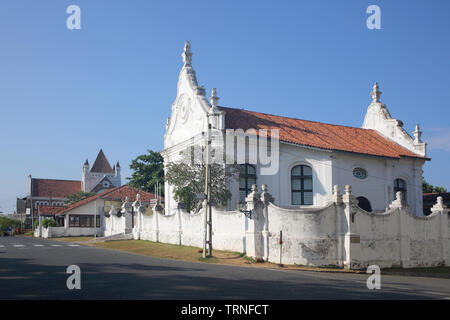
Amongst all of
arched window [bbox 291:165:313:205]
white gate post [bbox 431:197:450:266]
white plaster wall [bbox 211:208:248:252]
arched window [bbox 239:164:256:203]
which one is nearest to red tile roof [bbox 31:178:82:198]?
arched window [bbox 239:164:256:203]

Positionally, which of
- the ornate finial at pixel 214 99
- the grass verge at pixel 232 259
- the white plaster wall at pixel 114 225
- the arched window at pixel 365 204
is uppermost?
the ornate finial at pixel 214 99

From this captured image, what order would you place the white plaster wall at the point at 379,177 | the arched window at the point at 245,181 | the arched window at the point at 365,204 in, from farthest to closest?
the arched window at the point at 365,204, the white plaster wall at the point at 379,177, the arched window at the point at 245,181

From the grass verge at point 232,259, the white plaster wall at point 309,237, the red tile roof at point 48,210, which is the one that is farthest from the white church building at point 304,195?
the red tile roof at point 48,210

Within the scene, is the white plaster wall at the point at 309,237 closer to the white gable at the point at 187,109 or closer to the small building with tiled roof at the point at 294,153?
the small building with tiled roof at the point at 294,153

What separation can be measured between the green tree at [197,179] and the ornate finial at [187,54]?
10.5 meters

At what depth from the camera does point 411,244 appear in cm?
2325

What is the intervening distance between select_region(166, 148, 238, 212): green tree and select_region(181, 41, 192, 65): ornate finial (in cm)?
1051

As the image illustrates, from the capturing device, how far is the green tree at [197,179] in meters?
29.1

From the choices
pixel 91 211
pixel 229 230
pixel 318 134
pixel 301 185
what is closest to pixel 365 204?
pixel 301 185

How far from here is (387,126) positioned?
41125mm

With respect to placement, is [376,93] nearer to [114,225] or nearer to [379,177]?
[379,177]

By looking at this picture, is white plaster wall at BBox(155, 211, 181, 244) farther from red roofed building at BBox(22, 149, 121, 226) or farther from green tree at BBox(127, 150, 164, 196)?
red roofed building at BBox(22, 149, 121, 226)

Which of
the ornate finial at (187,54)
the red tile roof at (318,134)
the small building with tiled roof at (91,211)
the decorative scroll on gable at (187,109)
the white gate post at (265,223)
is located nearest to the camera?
the white gate post at (265,223)
